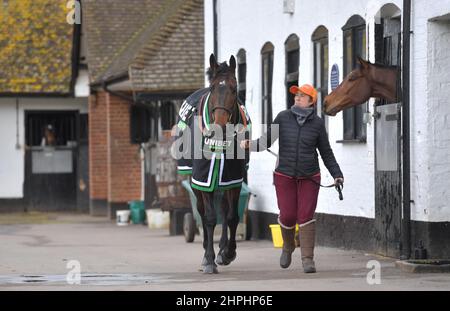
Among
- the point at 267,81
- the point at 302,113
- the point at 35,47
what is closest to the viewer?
the point at 302,113

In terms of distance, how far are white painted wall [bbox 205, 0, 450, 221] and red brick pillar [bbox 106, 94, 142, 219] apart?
6079 millimetres

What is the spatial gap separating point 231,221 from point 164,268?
3.15 ft

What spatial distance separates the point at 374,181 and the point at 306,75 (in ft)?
Result: 10.8

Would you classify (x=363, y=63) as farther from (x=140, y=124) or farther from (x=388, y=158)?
(x=140, y=124)

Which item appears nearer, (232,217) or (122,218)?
(232,217)

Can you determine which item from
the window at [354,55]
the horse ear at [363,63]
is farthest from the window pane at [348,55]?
the horse ear at [363,63]

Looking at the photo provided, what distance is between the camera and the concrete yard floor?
1209 cm

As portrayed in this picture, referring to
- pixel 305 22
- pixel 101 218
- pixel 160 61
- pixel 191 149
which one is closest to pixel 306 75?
pixel 305 22

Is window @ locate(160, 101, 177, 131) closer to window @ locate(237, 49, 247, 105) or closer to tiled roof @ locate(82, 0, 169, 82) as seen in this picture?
Result: tiled roof @ locate(82, 0, 169, 82)

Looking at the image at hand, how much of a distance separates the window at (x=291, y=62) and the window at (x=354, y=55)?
88.2 inches

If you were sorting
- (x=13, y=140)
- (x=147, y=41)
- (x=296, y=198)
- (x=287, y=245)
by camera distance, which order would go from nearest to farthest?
(x=296, y=198), (x=287, y=245), (x=147, y=41), (x=13, y=140)

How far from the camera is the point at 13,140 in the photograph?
107 feet

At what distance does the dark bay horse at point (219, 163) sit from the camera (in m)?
13.5

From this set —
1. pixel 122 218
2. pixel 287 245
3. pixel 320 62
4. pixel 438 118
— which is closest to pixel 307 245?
pixel 287 245
